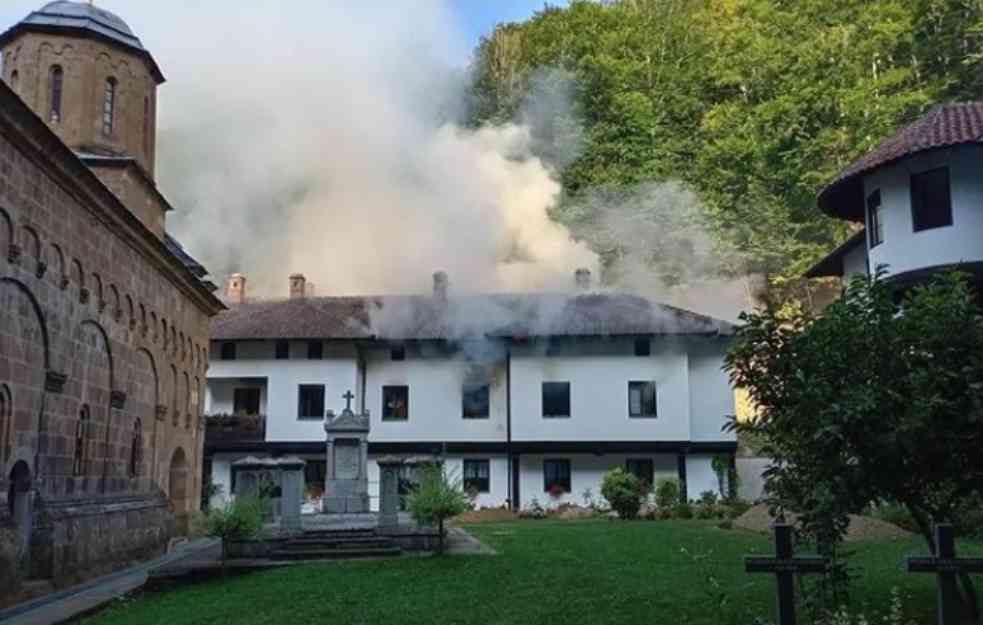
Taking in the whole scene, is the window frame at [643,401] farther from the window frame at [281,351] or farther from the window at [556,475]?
the window frame at [281,351]

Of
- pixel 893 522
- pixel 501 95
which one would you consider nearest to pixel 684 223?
pixel 501 95

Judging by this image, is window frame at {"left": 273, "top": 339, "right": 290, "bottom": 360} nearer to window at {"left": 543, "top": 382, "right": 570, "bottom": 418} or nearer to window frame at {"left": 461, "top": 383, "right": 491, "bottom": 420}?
window frame at {"left": 461, "top": 383, "right": 491, "bottom": 420}

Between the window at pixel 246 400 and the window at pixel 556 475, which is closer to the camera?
the window at pixel 556 475

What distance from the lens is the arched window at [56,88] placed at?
19938mm

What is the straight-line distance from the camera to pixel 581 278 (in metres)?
34.0

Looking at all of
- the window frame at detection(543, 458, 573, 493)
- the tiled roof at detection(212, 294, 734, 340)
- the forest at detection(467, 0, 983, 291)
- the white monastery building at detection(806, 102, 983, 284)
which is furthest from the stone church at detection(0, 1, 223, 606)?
the white monastery building at detection(806, 102, 983, 284)

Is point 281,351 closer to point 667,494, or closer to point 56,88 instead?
point 56,88

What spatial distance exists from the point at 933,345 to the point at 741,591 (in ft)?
12.4

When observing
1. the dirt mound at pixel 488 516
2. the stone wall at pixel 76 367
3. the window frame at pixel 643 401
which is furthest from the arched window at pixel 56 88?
the window frame at pixel 643 401

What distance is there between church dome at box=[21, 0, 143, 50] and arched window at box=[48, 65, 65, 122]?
96 cm

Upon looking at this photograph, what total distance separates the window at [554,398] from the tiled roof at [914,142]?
1268cm

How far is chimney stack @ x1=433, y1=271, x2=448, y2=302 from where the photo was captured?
103 feet

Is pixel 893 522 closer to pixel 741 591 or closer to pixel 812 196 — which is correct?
pixel 741 591

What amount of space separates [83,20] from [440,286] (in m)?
14.5
